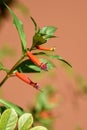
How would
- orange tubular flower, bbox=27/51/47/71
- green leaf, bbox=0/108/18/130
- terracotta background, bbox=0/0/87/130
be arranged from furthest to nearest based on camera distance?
terracotta background, bbox=0/0/87/130 → orange tubular flower, bbox=27/51/47/71 → green leaf, bbox=0/108/18/130

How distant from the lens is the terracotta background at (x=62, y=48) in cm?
371

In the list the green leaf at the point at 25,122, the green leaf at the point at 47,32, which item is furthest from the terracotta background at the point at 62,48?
the green leaf at the point at 25,122

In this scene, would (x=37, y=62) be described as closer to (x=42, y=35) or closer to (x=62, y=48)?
(x=42, y=35)

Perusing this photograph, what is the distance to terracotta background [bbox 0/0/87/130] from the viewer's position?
371cm

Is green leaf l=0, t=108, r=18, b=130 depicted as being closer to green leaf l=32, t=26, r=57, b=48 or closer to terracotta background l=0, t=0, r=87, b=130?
green leaf l=32, t=26, r=57, b=48

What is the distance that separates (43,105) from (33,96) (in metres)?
0.72

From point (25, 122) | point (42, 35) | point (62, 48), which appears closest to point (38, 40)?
point (42, 35)

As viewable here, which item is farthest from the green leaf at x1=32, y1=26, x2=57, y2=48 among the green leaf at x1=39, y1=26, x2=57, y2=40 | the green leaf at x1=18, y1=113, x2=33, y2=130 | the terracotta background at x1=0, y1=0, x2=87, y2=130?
the terracotta background at x1=0, y1=0, x2=87, y2=130

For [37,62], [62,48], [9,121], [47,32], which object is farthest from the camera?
[62,48]

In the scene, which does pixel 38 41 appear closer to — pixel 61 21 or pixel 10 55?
pixel 10 55

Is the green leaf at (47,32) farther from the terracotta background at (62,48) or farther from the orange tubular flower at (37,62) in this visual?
the terracotta background at (62,48)

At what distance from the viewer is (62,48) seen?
4336 millimetres

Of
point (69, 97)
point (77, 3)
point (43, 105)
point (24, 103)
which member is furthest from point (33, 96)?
point (77, 3)

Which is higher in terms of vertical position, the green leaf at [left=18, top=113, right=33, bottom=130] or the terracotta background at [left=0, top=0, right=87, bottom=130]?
the green leaf at [left=18, top=113, right=33, bottom=130]
